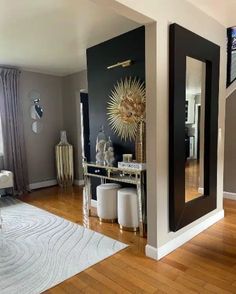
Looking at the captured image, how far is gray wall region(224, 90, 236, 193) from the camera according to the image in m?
3.81

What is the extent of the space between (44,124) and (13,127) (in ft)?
2.31

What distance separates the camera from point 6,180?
4.12 m

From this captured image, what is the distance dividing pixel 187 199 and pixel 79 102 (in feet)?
10.9

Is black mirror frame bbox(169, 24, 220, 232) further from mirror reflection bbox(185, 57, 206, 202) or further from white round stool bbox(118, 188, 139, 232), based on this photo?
white round stool bbox(118, 188, 139, 232)

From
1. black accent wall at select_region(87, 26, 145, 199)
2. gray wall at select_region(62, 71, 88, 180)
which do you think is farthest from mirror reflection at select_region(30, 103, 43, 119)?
black accent wall at select_region(87, 26, 145, 199)

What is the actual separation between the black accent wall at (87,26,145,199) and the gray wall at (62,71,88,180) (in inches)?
55.0

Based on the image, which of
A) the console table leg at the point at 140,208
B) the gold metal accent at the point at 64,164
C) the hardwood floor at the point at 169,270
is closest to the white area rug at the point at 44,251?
the hardwood floor at the point at 169,270

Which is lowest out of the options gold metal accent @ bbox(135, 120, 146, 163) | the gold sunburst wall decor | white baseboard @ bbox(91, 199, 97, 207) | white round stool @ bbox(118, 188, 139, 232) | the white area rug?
the white area rug

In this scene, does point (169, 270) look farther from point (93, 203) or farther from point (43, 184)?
point (43, 184)

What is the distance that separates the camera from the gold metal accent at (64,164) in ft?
16.3

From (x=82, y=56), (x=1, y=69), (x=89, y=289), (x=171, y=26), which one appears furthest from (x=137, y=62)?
(x=1, y=69)

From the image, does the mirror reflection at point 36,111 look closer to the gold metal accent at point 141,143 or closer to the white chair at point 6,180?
the white chair at point 6,180

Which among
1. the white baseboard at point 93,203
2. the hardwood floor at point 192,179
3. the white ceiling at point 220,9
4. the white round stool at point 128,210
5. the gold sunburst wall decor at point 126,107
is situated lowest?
Result: the white baseboard at point 93,203

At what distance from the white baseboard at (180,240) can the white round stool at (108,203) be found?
889 mm
